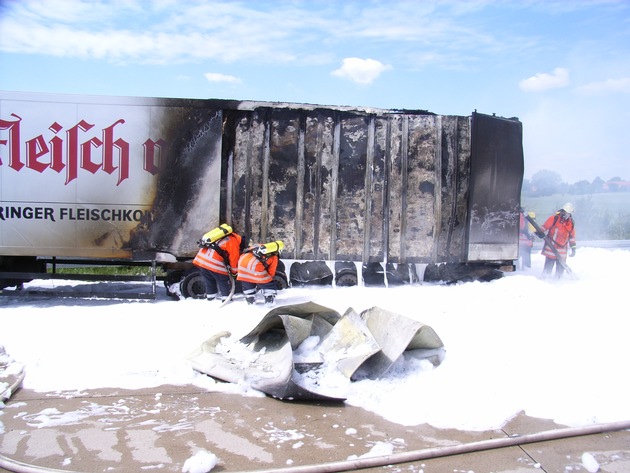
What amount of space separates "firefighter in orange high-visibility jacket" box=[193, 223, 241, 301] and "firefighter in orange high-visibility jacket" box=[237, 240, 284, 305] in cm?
23

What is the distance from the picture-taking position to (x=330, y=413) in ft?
12.8

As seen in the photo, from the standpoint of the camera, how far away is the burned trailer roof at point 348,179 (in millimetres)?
7766

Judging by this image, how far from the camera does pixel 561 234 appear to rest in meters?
10.2

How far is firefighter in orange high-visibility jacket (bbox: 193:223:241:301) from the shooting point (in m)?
7.29

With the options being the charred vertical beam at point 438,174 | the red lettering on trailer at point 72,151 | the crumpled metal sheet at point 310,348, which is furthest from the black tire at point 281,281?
the crumpled metal sheet at point 310,348

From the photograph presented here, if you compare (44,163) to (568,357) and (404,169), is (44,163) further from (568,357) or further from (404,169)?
(568,357)

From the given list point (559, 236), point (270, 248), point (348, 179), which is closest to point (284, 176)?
point (348, 179)

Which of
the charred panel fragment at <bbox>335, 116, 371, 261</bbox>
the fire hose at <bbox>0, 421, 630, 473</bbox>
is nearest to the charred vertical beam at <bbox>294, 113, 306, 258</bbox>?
the charred panel fragment at <bbox>335, 116, 371, 261</bbox>

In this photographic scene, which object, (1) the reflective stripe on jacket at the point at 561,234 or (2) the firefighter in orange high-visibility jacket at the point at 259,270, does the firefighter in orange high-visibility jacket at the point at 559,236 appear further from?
(2) the firefighter in orange high-visibility jacket at the point at 259,270

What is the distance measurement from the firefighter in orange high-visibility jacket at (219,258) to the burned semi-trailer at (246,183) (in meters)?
0.37

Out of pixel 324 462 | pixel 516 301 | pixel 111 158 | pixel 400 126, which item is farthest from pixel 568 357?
pixel 111 158

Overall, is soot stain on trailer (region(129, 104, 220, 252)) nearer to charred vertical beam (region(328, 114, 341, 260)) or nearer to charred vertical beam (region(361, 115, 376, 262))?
charred vertical beam (region(328, 114, 341, 260))

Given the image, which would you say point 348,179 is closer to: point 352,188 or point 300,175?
point 352,188

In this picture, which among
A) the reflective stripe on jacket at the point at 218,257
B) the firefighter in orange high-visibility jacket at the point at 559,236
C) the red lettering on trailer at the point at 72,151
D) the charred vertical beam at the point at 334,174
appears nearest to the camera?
the reflective stripe on jacket at the point at 218,257
